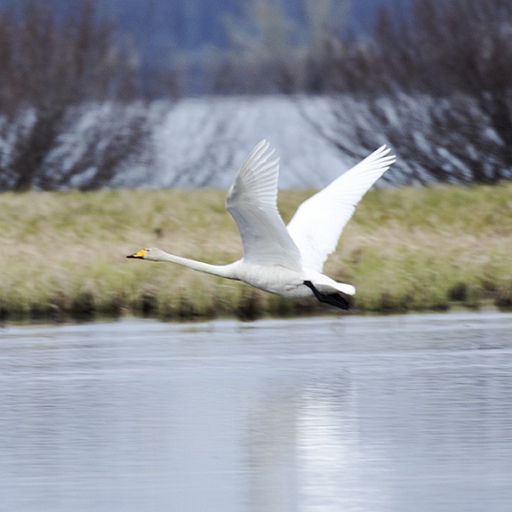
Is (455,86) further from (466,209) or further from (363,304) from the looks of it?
(363,304)

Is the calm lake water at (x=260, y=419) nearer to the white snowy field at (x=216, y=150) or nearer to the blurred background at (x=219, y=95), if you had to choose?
the blurred background at (x=219, y=95)

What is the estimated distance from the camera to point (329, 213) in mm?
12812

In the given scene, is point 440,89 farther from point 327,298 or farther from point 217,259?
point 327,298

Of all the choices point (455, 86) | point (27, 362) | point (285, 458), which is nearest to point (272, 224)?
point (27, 362)

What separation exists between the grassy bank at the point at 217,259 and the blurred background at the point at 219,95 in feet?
9.83

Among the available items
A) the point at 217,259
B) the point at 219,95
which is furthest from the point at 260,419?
the point at 219,95

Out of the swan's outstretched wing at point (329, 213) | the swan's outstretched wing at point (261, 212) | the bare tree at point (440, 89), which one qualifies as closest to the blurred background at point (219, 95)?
the bare tree at point (440, 89)

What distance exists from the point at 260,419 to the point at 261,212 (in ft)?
7.35

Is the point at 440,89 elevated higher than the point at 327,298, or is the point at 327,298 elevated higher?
the point at 440,89

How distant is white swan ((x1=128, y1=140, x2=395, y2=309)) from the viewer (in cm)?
1095

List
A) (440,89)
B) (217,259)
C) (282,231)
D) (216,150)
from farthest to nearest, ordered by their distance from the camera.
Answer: (216,150) < (440,89) < (217,259) < (282,231)

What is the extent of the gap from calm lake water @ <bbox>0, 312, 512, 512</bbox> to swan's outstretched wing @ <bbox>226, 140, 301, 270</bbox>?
74 centimetres

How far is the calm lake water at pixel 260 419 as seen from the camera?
24.5 ft

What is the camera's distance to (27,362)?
12.1 meters
